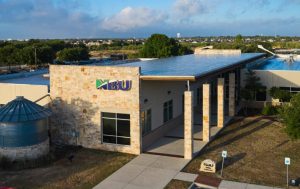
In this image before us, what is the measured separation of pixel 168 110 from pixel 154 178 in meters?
11.0

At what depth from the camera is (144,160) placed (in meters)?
22.8

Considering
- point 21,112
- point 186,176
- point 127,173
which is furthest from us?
point 21,112

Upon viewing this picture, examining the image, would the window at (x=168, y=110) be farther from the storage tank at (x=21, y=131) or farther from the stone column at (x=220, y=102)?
the storage tank at (x=21, y=131)

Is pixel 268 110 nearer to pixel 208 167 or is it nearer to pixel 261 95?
pixel 261 95

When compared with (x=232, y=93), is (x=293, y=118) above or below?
below

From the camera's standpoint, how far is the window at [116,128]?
24406mm

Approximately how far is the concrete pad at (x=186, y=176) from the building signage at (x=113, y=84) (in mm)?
6733

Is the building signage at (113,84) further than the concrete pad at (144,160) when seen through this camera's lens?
Yes

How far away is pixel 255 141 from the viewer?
27.0m

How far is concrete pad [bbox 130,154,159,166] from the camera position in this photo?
2230 centimetres

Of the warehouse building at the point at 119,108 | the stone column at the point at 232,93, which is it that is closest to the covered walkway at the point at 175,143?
the warehouse building at the point at 119,108

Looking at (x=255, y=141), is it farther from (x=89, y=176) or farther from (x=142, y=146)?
(x=89, y=176)

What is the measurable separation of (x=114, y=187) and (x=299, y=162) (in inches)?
455

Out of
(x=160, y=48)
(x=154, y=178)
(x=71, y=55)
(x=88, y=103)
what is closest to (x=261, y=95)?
(x=88, y=103)
